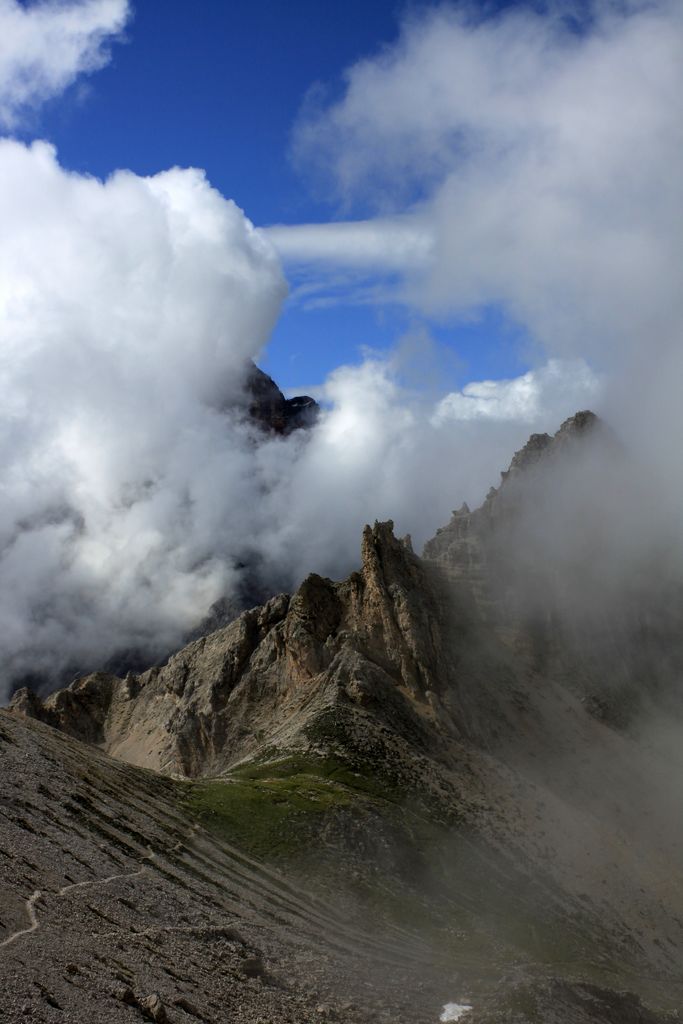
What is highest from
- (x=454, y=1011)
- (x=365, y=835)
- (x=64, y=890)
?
(x=365, y=835)

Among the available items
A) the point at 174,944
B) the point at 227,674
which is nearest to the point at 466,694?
the point at 227,674

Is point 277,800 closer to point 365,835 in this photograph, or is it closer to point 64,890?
point 365,835

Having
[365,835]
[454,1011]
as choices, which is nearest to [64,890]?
[454,1011]

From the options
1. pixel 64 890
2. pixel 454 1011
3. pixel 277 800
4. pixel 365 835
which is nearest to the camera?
pixel 64 890

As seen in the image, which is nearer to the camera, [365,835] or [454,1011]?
[454,1011]

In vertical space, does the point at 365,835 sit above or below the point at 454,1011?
above

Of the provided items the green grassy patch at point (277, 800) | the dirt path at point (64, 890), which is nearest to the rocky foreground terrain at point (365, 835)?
the dirt path at point (64, 890)

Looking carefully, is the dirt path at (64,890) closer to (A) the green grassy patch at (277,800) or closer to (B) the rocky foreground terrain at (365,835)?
(B) the rocky foreground terrain at (365,835)

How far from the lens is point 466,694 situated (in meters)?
170

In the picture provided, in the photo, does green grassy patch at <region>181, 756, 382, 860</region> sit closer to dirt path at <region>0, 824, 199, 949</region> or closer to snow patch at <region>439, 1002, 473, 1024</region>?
dirt path at <region>0, 824, 199, 949</region>

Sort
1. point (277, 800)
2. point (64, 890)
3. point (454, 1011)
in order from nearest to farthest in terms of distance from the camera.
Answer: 1. point (64, 890)
2. point (454, 1011)
3. point (277, 800)

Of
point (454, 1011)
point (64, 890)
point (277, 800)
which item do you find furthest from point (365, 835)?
point (64, 890)

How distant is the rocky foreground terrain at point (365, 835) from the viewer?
62.2 metres

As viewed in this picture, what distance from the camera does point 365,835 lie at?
383 feet
